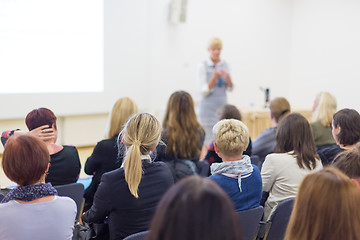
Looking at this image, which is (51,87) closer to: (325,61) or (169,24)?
(169,24)

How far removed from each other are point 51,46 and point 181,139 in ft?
10.7

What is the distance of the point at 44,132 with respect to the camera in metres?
→ 2.80

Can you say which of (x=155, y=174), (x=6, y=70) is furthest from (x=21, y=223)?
(x=6, y=70)

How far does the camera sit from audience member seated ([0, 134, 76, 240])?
1752 mm

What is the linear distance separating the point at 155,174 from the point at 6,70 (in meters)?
4.03

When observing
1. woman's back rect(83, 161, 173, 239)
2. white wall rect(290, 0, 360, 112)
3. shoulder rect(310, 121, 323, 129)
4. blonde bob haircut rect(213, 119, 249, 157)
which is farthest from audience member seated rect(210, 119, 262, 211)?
white wall rect(290, 0, 360, 112)

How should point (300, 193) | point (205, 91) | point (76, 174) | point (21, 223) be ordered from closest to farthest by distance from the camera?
point (300, 193)
point (21, 223)
point (76, 174)
point (205, 91)

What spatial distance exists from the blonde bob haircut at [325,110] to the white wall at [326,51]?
354 centimetres

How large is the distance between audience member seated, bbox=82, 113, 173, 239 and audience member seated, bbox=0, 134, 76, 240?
0.28 meters

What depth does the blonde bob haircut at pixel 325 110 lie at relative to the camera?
12.3 feet

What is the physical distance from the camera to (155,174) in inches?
→ 88.0

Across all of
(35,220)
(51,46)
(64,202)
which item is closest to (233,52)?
(51,46)

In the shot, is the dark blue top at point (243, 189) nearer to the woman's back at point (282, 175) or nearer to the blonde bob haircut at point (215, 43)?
the woman's back at point (282, 175)

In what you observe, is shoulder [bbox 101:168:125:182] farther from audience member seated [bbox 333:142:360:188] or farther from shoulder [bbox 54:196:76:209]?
audience member seated [bbox 333:142:360:188]
